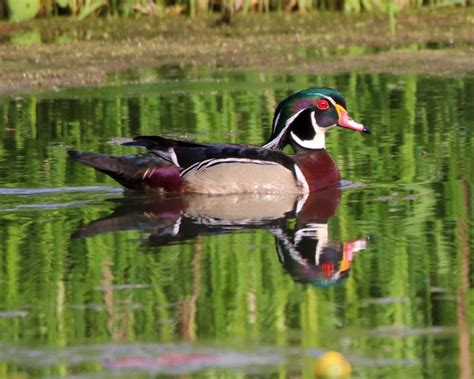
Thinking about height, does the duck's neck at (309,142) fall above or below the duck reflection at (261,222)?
above

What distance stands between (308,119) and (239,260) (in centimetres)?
306

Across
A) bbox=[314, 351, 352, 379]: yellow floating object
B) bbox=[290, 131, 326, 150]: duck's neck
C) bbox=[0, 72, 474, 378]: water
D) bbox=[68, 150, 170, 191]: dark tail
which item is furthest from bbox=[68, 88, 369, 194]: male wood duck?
bbox=[314, 351, 352, 379]: yellow floating object

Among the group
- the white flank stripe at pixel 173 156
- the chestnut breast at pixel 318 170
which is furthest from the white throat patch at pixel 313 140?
the white flank stripe at pixel 173 156

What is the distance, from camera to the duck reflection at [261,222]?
728cm

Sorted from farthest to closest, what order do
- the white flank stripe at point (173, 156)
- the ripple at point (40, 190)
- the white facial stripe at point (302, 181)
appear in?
the white flank stripe at point (173, 156), the white facial stripe at point (302, 181), the ripple at point (40, 190)

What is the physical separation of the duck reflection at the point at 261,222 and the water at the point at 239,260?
0.7 inches

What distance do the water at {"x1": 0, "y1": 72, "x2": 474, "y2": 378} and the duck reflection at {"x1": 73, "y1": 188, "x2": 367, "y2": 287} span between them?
0.02 meters

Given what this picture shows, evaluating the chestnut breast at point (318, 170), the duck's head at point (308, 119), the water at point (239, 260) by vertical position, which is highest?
the duck's head at point (308, 119)

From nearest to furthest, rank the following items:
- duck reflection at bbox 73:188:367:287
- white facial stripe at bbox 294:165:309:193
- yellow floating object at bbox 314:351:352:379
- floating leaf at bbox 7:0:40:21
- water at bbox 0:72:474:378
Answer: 1. yellow floating object at bbox 314:351:352:379
2. water at bbox 0:72:474:378
3. duck reflection at bbox 73:188:367:287
4. white facial stripe at bbox 294:165:309:193
5. floating leaf at bbox 7:0:40:21

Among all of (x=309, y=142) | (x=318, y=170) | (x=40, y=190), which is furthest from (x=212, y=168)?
(x=40, y=190)

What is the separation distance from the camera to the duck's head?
10109 mm

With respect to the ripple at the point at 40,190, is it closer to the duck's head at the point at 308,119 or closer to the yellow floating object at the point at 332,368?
the duck's head at the point at 308,119

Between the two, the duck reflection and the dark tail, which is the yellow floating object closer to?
the duck reflection

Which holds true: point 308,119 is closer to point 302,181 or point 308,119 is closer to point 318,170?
point 318,170
